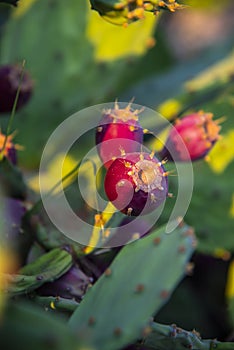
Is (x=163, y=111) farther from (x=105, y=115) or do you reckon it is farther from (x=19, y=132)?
(x=105, y=115)

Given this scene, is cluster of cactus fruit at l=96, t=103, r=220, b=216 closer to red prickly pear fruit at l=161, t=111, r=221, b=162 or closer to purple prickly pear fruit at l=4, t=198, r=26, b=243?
red prickly pear fruit at l=161, t=111, r=221, b=162

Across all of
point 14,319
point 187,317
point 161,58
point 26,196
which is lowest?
point 187,317

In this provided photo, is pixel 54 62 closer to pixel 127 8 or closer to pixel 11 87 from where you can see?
pixel 11 87

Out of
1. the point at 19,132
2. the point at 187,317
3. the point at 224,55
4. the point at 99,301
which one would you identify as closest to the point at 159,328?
the point at 99,301

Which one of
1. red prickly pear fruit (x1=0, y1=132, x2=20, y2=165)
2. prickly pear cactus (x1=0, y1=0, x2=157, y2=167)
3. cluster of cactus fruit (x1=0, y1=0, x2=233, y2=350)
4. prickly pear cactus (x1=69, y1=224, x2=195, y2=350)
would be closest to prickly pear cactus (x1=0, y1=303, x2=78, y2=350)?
cluster of cactus fruit (x1=0, y1=0, x2=233, y2=350)

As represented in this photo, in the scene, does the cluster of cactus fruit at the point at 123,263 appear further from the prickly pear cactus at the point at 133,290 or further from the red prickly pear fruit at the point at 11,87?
the red prickly pear fruit at the point at 11,87

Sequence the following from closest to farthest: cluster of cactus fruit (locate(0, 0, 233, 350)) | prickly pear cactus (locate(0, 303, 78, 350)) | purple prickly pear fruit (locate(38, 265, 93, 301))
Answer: prickly pear cactus (locate(0, 303, 78, 350)) → cluster of cactus fruit (locate(0, 0, 233, 350)) → purple prickly pear fruit (locate(38, 265, 93, 301))

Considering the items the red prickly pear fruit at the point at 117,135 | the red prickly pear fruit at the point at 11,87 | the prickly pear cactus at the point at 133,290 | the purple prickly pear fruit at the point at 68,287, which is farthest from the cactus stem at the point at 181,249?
the red prickly pear fruit at the point at 11,87

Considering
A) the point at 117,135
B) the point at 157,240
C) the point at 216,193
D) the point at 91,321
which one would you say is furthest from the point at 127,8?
the point at 216,193
